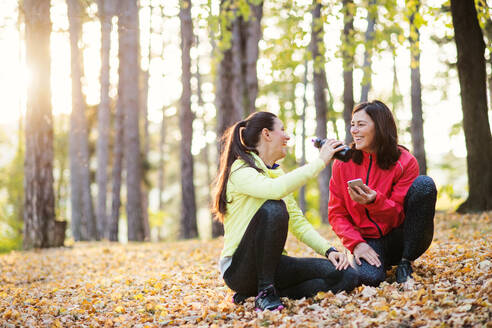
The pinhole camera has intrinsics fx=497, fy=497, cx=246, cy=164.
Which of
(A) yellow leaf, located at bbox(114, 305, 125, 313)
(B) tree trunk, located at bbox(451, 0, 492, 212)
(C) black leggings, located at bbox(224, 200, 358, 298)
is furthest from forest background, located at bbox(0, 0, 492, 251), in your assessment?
(A) yellow leaf, located at bbox(114, 305, 125, 313)

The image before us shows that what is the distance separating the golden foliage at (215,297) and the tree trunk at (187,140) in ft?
15.7

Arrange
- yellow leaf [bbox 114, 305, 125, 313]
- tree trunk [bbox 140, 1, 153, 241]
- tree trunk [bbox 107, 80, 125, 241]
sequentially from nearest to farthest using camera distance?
1. yellow leaf [bbox 114, 305, 125, 313]
2. tree trunk [bbox 107, 80, 125, 241]
3. tree trunk [bbox 140, 1, 153, 241]

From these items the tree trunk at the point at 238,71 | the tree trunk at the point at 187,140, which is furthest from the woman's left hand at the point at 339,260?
the tree trunk at the point at 187,140

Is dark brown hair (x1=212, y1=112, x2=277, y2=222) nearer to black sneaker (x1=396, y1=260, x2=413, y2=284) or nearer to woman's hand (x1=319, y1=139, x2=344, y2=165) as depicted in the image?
woman's hand (x1=319, y1=139, x2=344, y2=165)

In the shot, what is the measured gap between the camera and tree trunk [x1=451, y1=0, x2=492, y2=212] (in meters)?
8.16

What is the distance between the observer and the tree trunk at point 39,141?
10.3 m

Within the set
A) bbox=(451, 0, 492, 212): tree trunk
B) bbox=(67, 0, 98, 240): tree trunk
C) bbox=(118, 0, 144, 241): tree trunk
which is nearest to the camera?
bbox=(451, 0, 492, 212): tree trunk

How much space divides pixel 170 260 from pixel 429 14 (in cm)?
617

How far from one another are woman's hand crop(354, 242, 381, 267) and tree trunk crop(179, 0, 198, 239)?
28.7 feet

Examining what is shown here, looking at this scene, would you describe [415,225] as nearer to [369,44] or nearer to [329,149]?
[329,149]

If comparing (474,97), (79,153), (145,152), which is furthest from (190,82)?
(145,152)

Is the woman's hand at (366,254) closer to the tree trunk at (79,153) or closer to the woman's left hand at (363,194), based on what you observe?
the woman's left hand at (363,194)

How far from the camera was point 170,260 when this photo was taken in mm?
7945

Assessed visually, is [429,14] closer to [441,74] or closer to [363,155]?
[363,155]
